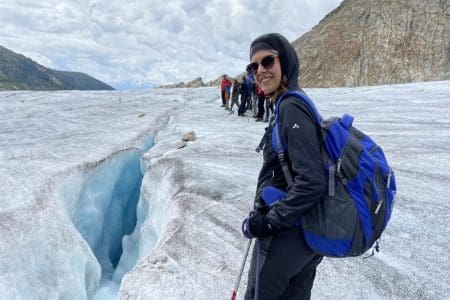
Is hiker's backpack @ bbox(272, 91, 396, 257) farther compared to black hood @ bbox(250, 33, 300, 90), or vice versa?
black hood @ bbox(250, 33, 300, 90)

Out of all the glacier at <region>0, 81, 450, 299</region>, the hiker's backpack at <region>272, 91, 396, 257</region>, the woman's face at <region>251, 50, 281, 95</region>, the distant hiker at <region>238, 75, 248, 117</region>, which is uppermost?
the woman's face at <region>251, 50, 281, 95</region>

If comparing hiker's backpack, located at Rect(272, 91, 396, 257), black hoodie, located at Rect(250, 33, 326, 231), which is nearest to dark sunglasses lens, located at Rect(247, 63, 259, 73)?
black hoodie, located at Rect(250, 33, 326, 231)

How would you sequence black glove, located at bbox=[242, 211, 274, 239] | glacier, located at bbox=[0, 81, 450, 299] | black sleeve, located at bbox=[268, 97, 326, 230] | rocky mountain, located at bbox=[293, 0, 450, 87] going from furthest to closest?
rocky mountain, located at bbox=[293, 0, 450, 87]
glacier, located at bbox=[0, 81, 450, 299]
black glove, located at bbox=[242, 211, 274, 239]
black sleeve, located at bbox=[268, 97, 326, 230]

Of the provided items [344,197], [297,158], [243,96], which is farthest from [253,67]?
[243,96]

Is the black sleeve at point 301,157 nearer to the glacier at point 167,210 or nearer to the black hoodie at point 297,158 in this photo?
the black hoodie at point 297,158

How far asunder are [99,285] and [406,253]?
17.5ft

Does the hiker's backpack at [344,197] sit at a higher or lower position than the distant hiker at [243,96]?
higher

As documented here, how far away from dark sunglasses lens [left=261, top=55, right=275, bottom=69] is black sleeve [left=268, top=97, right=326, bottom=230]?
277 mm

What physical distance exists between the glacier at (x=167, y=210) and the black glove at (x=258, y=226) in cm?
193

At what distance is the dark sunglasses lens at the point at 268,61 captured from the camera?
8.09ft

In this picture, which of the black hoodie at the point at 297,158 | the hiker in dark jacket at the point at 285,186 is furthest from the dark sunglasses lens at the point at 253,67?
the black hoodie at the point at 297,158

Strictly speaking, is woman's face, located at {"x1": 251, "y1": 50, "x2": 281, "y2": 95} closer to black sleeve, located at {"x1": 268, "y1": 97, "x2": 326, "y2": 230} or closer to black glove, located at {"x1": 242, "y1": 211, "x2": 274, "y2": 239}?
black sleeve, located at {"x1": 268, "y1": 97, "x2": 326, "y2": 230}

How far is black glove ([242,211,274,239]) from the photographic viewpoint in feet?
8.09

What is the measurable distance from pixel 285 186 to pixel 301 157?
36 cm
